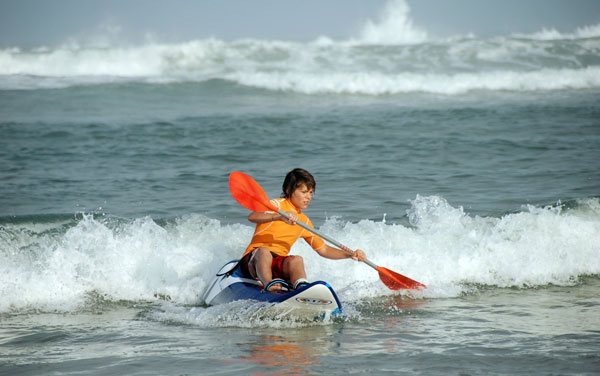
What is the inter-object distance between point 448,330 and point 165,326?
179 centimetres

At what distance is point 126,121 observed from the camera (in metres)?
12.5

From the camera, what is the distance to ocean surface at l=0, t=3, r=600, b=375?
12.6ft

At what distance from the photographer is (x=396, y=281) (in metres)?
5.04

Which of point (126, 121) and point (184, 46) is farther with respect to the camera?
point (184, 46)

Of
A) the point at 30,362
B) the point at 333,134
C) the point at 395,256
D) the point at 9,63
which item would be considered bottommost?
the point at 30,362

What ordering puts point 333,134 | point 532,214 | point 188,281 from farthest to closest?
point 333,134
point 532,214
point 188,281

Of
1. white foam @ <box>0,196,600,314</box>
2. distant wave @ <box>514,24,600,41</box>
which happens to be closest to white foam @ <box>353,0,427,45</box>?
distant wave @ <box>514,24,600,41</box>

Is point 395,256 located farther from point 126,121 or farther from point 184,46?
point 184,46

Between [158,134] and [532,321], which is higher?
[158,134]

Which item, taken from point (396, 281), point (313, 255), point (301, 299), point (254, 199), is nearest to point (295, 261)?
point (301, 299)

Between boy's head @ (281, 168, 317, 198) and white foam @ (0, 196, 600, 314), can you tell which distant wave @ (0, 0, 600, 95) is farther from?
boy's head @ (281, 168, 317, 198)

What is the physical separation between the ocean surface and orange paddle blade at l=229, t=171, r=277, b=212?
0.75 m

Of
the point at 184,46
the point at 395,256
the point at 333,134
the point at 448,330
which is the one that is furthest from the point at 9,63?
the point at 448,330

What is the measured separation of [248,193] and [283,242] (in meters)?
0.43
